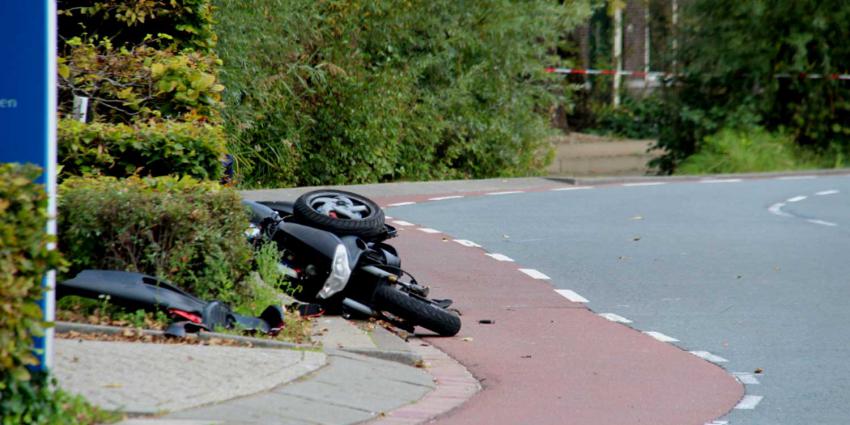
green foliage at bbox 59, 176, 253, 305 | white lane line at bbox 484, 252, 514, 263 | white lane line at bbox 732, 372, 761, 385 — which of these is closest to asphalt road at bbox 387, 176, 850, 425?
white lane line at bbox 732, 372, 761, 385

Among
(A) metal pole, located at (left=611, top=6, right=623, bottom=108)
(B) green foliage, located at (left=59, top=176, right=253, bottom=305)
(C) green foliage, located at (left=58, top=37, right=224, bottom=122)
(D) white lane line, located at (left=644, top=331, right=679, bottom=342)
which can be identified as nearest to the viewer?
(B) green foliage, located at (left=59, top=176, right=253, bottom=305)

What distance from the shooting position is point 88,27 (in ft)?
51.1

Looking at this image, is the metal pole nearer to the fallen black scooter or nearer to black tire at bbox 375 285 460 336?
the fallen black scooter

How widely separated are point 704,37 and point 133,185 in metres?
26.0

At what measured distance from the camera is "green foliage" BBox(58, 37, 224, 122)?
1269 cm

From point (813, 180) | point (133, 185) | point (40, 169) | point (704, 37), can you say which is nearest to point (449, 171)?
point (813, 180)

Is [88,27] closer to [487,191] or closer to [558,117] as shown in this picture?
[487,191]

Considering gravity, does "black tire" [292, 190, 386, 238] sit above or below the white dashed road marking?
above

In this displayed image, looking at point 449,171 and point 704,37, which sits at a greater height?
point 704,37

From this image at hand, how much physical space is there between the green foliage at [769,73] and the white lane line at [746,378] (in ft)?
78.9

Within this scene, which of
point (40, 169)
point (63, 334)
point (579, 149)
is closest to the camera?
point (40, 169)

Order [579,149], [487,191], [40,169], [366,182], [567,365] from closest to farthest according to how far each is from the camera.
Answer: [40,169] < [567,365] < [487,191] < [366,182] < [579,149]

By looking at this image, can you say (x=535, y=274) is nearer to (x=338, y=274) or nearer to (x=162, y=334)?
(x=338, y=274)

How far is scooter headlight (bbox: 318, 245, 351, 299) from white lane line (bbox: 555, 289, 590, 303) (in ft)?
8.73
